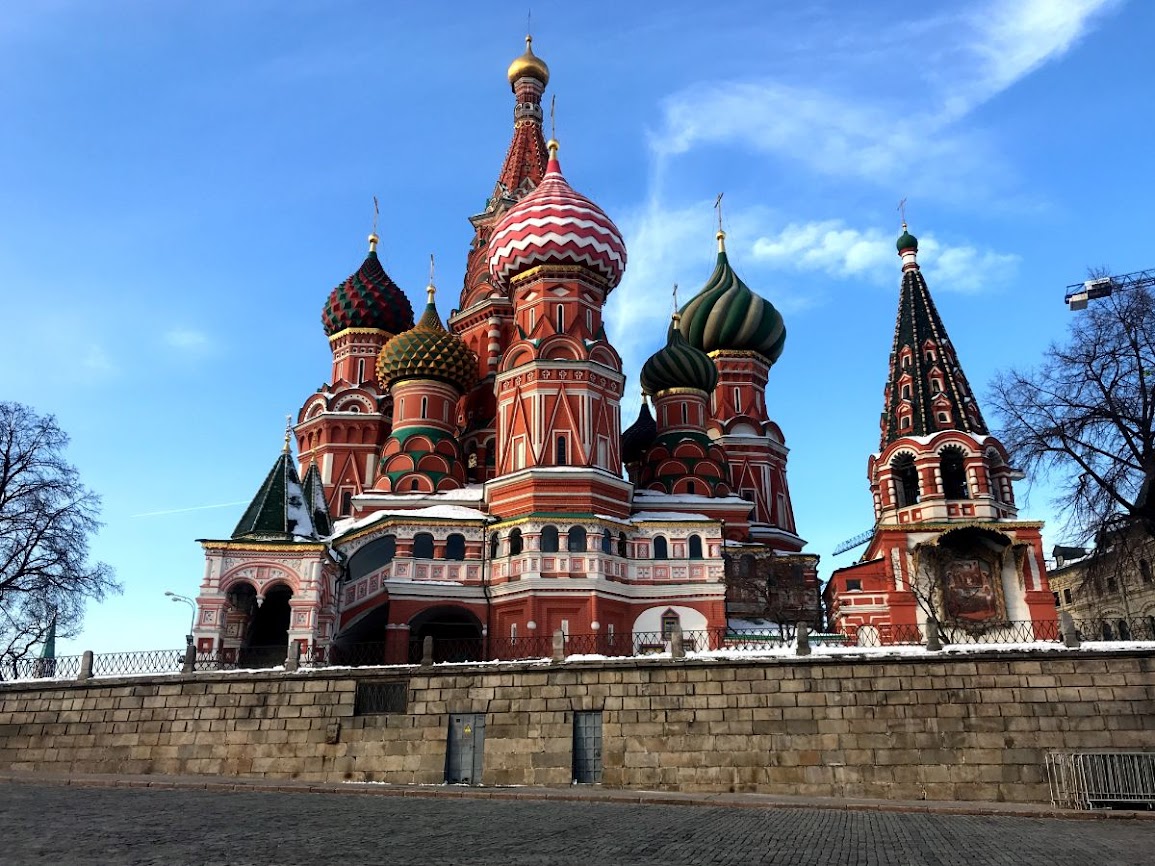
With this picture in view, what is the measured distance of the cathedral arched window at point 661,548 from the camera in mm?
29953

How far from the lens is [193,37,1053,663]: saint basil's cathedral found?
27625 mm

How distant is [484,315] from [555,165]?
6.99 m

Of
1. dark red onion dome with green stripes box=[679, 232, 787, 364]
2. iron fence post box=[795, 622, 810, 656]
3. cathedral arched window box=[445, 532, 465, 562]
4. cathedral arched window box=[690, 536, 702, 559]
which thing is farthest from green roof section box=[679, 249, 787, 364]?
iron fence post box=[795, 622, 810, 656]

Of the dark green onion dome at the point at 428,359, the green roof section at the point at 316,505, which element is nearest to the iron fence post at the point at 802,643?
the green roof section at the point at 316,505

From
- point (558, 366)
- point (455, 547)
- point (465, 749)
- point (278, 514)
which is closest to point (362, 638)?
point (455, 547)

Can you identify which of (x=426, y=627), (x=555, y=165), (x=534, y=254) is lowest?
(x=426, y=627)

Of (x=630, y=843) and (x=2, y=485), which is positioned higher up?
(x=2, y=485)

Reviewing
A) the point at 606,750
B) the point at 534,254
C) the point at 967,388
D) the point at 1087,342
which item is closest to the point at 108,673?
the point at 606,750

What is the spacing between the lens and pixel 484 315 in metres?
40.2

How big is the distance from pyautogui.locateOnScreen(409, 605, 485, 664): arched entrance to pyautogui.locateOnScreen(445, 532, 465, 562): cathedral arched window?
1574mm

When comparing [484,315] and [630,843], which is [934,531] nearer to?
[484,315]

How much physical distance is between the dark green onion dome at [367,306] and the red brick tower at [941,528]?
21492 mm

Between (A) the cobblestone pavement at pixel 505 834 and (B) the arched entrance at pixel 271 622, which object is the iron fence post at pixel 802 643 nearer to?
(A) the cobblestone pavement at pixel 505 834

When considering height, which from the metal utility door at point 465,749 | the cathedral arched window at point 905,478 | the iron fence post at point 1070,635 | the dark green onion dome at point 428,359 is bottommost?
the metal utility door at point 465,749
